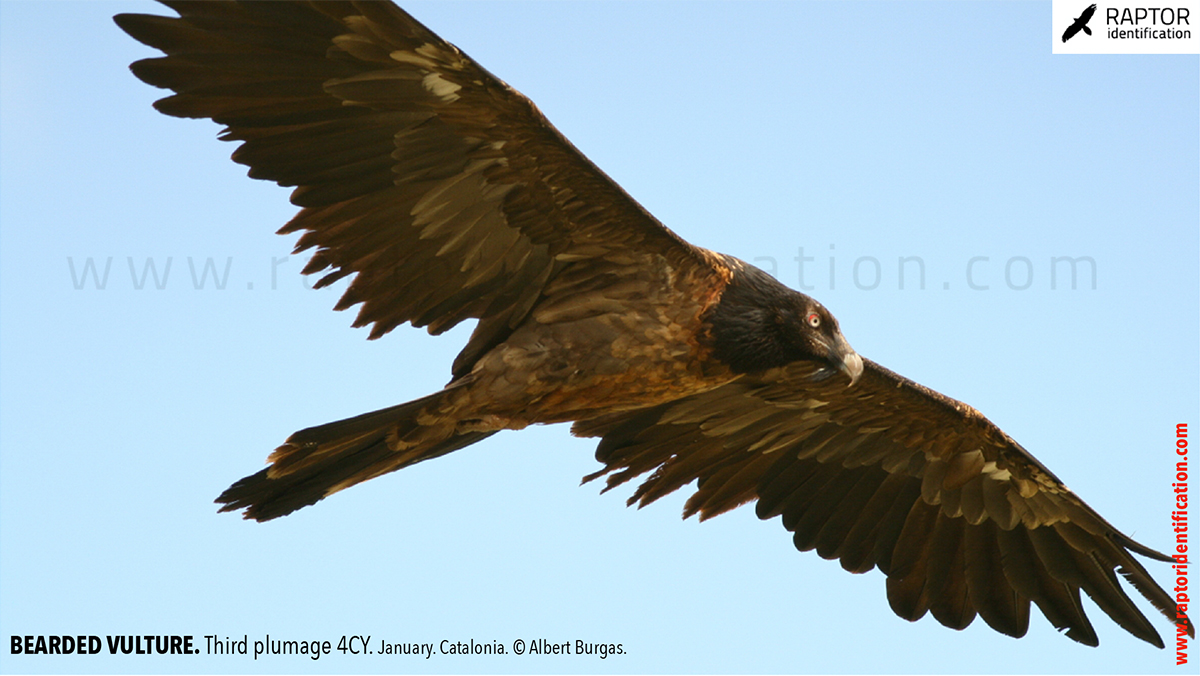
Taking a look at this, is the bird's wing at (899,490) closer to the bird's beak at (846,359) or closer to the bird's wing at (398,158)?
the bird's beak at (846,359)

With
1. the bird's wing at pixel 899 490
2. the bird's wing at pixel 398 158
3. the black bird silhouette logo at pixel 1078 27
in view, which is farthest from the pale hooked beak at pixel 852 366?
the black bird silhouette logo at pixel 1078 27

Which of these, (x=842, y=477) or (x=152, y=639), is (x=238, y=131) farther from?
(x=842, y=477)

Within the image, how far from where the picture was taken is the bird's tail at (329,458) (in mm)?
6082

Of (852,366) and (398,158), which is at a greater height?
(398,158)

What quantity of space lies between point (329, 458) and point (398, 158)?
1.52 meters

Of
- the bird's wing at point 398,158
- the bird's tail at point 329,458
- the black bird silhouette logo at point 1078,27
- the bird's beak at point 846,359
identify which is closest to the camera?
the bird's wing at point 398,158

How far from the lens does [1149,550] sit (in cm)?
704

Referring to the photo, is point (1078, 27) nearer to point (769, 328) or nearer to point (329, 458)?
point (769, 328)

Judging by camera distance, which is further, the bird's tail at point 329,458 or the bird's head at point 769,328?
the bird's head at point 769,328

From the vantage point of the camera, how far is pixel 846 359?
6.64 metres

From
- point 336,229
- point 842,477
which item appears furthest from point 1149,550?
point 336,229

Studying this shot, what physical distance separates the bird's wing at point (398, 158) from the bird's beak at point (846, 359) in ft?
2.75

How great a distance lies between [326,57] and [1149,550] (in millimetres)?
5181

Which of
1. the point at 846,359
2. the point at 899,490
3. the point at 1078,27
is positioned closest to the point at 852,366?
the point at 846,359
